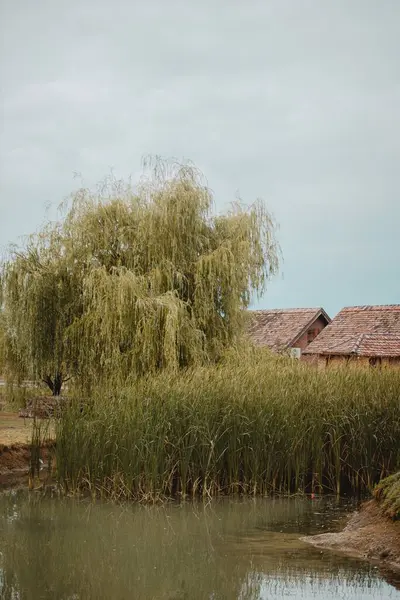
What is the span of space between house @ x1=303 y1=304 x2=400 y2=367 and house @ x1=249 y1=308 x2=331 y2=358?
249 cm

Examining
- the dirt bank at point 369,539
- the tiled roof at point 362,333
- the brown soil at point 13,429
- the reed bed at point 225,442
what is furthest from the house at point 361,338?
the dirt bank at point 369,539

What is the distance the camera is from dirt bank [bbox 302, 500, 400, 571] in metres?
9.09

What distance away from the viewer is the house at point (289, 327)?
4156 cm

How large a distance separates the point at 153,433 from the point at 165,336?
235 inches

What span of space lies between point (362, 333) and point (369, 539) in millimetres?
26852

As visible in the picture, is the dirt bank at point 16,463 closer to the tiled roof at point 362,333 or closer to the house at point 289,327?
the tiled roof at point 362,333

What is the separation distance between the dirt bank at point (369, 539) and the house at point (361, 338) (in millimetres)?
19923

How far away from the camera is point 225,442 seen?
12992 mm

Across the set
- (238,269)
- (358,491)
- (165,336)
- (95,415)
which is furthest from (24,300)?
(358,491)

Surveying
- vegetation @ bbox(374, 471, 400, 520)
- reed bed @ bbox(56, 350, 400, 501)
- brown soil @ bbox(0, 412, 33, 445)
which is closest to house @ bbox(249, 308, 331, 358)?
brown soil @ bbox(0, 412, 33, 445)

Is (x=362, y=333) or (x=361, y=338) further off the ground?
(x=362, y=333)

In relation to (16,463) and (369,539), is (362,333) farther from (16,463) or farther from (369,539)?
(369,539)

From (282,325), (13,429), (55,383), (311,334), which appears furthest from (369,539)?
(311,334)

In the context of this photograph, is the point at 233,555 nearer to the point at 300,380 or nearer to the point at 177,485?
the point at 177,485
